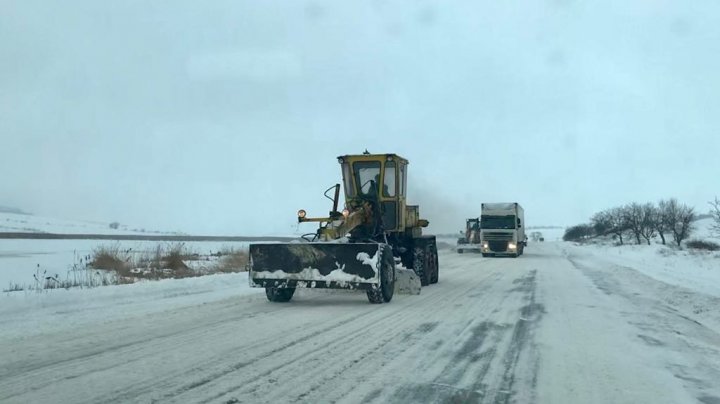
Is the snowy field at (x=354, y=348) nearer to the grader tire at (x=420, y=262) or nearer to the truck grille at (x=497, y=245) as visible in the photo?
the grader tire at (x=420, y=262)

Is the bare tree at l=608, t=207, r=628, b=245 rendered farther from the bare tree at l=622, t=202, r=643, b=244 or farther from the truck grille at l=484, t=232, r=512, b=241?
the truck grille at l=484, t=232, r=512, b=241

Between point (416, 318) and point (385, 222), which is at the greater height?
point (385, 222)

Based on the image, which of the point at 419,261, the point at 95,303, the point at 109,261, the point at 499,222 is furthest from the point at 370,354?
the point at 499,222

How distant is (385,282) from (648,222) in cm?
7536

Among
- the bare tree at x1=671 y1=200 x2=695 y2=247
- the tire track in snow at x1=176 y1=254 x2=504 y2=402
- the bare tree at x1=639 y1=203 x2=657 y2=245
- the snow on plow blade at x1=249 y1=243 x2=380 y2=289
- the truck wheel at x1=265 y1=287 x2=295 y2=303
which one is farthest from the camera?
the bare tree at x1=639 y1=203 x2=657 y2=245

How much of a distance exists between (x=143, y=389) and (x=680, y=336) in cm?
712

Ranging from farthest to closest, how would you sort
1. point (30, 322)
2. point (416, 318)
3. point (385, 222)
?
point (385, 222) < point (416, 318) < point (30, 322)

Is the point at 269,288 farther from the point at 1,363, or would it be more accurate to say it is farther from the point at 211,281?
the point at 1,363

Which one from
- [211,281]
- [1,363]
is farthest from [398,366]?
[211,281]

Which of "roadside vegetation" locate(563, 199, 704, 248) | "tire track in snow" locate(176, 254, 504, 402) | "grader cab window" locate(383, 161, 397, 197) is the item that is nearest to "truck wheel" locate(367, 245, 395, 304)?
"tire track in snow" locate(176, 254, 504, 402)

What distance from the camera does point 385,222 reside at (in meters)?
13.7

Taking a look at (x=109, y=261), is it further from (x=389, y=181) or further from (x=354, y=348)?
(x=354, y=348)

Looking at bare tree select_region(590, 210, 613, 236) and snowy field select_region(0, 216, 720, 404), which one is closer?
snowy field select_region(0, 216, 720, 404)

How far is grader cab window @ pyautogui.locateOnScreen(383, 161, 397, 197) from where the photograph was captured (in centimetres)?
1371
